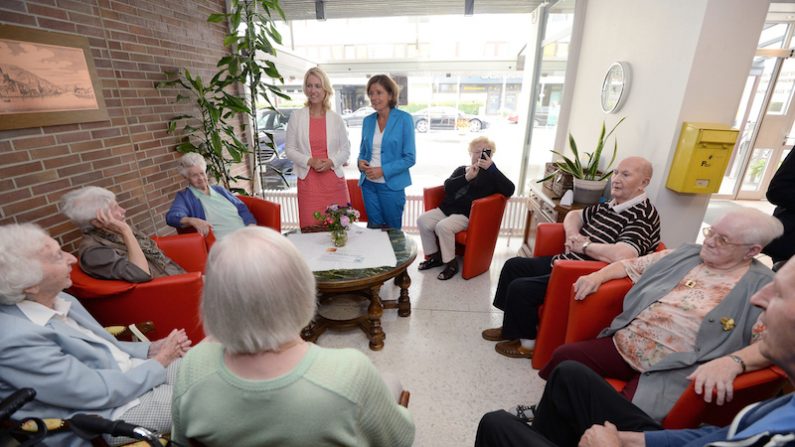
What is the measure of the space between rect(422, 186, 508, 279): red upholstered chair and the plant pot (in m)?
0.56

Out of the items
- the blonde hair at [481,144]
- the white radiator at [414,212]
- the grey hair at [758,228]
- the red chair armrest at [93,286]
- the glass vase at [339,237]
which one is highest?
the blonde hair at [481,144]

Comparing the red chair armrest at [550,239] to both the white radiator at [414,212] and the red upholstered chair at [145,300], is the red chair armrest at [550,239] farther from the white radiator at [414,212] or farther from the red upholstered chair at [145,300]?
the red upholstered chair at [145,300]

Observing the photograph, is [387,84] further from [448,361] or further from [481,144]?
[448,361]

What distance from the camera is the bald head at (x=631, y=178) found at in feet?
6.20

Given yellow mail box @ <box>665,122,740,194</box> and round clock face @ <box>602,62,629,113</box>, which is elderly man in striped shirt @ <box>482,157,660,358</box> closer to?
yellow mail box @ <box>665,122,740,194</box>

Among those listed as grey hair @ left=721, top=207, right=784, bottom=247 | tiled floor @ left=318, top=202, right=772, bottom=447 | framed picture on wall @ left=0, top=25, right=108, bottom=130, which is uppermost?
framed picture on wall @ left=0, top=25, right=108, bottom=130

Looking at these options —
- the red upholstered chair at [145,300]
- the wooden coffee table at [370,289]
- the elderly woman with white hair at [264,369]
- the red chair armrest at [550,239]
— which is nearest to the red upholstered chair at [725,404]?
the red chair armrest at [550,239]

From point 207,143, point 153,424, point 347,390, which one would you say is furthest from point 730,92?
point 207,143

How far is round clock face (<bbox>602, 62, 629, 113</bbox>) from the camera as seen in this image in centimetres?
257

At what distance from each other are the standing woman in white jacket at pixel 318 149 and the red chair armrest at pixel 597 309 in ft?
6.84

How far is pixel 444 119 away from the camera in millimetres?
5020

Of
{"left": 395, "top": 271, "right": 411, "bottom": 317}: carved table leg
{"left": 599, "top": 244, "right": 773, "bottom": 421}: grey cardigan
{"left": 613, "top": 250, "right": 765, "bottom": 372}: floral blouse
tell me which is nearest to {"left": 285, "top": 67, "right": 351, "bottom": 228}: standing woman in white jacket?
{"left": 395, "top": 271, "right": 411, "bottom": 317}: carved table leg

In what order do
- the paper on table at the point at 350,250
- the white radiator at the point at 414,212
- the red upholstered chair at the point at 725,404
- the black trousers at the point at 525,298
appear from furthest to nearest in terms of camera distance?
the white radiator at the point at 414,212 → the paper on table at the point at 350,250 → the black trousers at the point at 525,298 → the red upholstered chair at the point at 725,404

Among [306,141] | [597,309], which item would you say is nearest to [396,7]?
[306,141]
